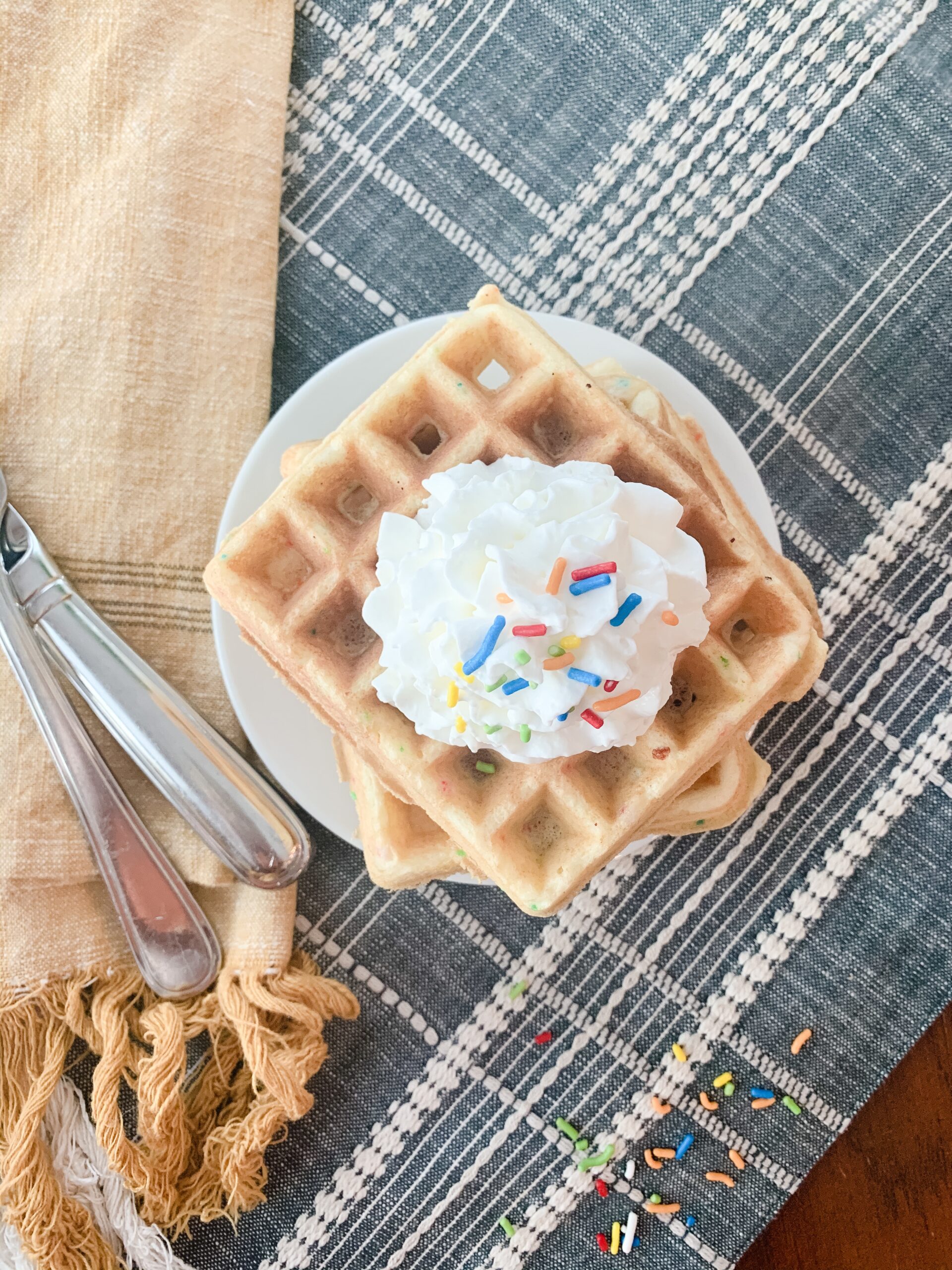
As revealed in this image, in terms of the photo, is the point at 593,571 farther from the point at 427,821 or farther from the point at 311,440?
the point at 311,440

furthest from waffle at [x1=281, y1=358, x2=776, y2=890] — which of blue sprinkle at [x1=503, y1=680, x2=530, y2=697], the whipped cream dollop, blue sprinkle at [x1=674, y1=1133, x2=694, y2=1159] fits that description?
blue sprinkle at [x1=674, y1=1133, x2=694, y2=1159]

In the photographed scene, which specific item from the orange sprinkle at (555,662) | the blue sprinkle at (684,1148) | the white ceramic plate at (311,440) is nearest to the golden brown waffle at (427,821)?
the white ceramic plate at (311,440)

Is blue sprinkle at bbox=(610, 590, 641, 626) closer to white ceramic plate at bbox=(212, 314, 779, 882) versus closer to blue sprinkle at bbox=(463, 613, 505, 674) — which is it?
blue sprinkle at bbox=(463, 613, 505, 674)

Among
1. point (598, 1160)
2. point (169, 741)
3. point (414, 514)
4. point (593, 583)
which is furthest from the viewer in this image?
point (598, 1160)

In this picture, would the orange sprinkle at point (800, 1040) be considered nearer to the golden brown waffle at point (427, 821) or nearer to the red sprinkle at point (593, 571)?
the golden brown waffle at point (427, 821)

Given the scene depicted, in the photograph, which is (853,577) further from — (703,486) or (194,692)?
(194,692)

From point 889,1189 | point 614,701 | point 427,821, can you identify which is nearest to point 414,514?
point 614,701
